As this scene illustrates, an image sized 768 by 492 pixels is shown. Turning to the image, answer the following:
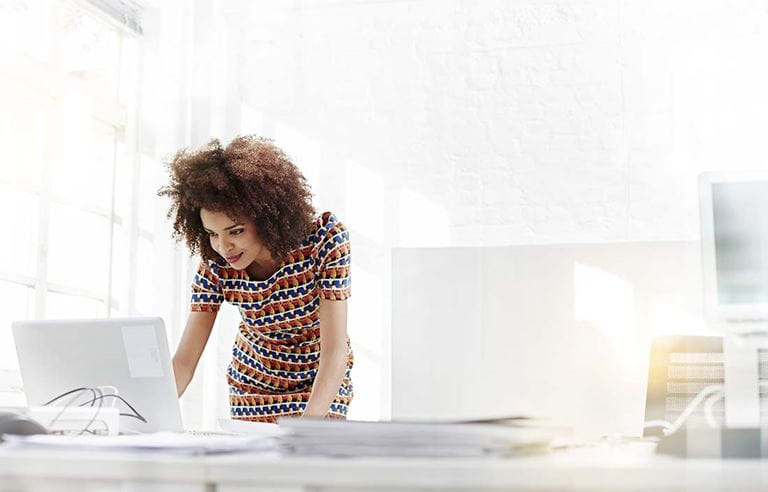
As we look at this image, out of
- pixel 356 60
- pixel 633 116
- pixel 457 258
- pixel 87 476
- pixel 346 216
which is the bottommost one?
pixel 87 476

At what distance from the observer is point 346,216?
143 inches

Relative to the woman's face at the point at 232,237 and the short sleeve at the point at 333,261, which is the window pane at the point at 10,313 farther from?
the short sleeve at the point at 333,261

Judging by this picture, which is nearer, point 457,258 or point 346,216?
point 457,258

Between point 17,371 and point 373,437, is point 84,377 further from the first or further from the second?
point 17,371

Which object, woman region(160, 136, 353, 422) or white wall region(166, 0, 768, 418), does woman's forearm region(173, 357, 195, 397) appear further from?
white wall region(166, 0, 768, 418)

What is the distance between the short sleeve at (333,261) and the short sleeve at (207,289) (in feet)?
0.81

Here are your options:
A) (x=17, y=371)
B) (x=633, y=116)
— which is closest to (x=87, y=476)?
(x=17, y=371)

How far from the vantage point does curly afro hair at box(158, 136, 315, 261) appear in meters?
2.14

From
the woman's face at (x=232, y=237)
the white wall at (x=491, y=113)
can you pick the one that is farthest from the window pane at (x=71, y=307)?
the woman's face at (x=232, y=237)

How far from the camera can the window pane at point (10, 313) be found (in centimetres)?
284

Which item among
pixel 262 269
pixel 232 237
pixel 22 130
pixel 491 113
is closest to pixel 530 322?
pixel 262 269

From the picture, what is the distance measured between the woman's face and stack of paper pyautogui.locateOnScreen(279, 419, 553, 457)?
136 cm

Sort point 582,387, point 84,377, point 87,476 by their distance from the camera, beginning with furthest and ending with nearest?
point 582,387
point 84,377
point 87,476

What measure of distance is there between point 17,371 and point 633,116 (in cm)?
220
